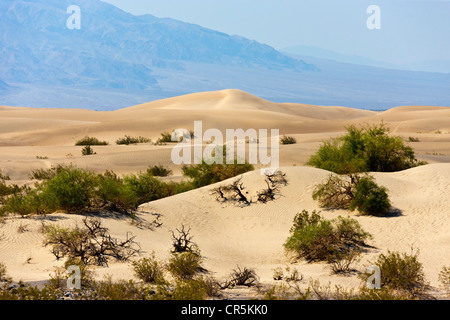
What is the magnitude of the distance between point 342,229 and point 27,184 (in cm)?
1431

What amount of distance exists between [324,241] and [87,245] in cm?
528

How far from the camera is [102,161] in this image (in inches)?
1033

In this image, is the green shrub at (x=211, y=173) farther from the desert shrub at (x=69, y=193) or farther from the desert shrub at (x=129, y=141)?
the desert shrub at (x=129, y=141)

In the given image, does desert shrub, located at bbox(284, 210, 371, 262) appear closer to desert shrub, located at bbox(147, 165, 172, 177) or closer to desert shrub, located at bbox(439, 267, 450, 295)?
desert shrub, located at bbox(439, 267, 450, 295)

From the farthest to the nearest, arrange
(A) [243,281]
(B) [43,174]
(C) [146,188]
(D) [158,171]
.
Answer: (D) [158,171], (B) [43,174], (C) [146,188], (A) [243,281]

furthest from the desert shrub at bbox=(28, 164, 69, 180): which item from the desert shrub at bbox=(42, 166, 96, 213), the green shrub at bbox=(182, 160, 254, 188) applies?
the desert shrub at bbox=(42, 166, 96, 213)

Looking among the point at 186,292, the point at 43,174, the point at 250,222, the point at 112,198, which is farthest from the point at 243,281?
the point at 43,174

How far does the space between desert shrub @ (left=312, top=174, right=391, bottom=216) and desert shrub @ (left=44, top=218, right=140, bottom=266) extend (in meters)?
7.11

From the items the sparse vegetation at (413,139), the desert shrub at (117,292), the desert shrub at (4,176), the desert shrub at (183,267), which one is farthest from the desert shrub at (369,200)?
the sparse vegetation at (413,139)

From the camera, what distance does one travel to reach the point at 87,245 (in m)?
10.7

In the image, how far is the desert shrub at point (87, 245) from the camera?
10.3 m

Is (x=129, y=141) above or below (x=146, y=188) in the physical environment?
above

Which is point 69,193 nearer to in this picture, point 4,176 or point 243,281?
point 243,281
